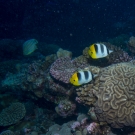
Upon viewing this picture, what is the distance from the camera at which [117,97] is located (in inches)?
179

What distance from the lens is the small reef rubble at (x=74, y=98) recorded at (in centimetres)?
451

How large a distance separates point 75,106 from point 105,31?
50.0 ft

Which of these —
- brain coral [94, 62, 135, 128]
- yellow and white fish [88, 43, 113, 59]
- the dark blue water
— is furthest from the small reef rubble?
the dark blue water

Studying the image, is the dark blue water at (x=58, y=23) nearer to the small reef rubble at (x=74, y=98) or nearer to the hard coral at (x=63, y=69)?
the small reef rubble at (x=74, y=98)

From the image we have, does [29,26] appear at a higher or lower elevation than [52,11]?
lower

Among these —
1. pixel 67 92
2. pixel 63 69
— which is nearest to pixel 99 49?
pixel 63 69

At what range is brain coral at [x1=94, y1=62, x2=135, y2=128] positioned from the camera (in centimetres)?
438

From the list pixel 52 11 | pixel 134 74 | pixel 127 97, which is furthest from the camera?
pixel 52 11

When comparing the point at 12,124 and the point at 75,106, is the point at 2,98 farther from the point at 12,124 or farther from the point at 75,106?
the point at 75,106

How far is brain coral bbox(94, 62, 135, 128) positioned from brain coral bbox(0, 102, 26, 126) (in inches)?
159

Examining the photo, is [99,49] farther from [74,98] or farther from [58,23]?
[58,23]

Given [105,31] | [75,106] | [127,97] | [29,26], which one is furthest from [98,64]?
[29,26]

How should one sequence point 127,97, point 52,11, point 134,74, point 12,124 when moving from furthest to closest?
1. point 52,11
2. point 12,124
3. point 134,74
4. point 127,97

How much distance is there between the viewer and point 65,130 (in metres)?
5.85
